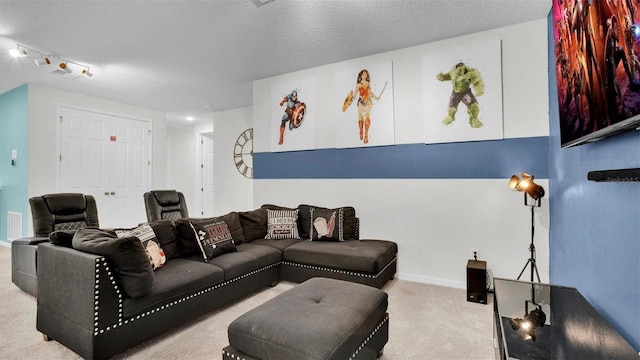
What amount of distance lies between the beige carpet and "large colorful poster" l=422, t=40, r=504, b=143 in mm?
1665

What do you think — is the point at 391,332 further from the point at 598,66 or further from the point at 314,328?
the point at 598,66

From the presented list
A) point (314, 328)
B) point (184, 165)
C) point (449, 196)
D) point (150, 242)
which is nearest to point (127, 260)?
point (150, 242)

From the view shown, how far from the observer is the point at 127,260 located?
1.87m

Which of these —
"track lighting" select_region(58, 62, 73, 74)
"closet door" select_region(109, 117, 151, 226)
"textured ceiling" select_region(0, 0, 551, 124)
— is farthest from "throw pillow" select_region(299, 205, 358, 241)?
"closet door" select_region(109, 117, 151, 226)

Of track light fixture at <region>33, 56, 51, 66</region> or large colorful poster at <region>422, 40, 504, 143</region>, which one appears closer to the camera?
large colorful poster at <region>422, 40, 504, 143</region>

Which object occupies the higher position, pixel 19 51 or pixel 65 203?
pixel 19 51

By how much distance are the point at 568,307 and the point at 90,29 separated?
437 cm

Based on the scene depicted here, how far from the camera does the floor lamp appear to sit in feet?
8.39

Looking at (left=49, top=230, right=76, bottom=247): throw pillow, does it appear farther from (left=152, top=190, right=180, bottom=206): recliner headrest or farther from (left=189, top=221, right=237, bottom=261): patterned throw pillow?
(left=152, top=190, right=180, bottom=206): recliner headrest

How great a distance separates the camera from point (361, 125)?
12.2ft

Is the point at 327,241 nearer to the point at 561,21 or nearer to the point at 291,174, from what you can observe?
the point at 291,174

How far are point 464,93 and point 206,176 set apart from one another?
6739 mm

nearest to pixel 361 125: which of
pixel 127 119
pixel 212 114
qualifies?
pixel 212 114

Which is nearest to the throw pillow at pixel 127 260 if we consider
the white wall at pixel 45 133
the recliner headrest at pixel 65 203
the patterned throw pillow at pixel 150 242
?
the patterned throw pillow at pixel 150 242
